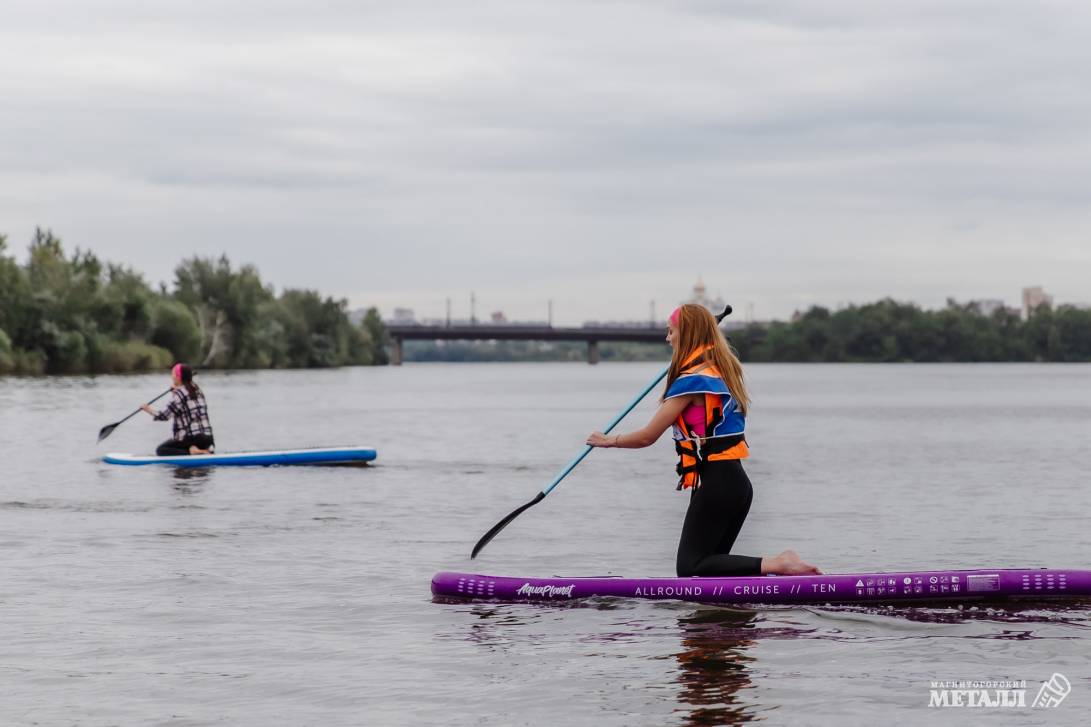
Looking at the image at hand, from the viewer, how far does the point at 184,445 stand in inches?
993

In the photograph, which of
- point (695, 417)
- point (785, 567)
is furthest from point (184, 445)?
point (695, 417)

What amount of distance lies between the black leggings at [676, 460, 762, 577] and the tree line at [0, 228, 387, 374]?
7912 centimetres

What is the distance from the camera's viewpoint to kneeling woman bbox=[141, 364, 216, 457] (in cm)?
2381

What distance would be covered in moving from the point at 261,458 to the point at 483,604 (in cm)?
1432

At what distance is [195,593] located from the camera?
12.4 meters

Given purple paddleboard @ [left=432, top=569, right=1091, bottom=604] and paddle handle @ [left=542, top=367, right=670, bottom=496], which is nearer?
paddle handle @ [left=542, top=367, right=670, bottom=496]

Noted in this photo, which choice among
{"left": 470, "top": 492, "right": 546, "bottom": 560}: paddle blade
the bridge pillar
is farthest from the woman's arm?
the bridge pillar

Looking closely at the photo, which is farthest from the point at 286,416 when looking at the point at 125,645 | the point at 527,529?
the point at 125,645

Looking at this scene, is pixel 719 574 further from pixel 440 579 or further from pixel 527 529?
pixel 527 529

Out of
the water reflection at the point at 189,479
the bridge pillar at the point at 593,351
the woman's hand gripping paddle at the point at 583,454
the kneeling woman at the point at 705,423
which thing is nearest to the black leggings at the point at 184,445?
the water reflection at the point at 189,479

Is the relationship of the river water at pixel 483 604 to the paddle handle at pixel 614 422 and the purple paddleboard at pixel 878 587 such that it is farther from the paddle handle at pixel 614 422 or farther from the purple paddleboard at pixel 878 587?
the paddle handle at pixel 614 422

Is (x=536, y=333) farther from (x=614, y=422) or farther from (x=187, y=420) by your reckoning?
(x=614, y=422)

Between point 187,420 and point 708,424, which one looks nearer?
point 708,424

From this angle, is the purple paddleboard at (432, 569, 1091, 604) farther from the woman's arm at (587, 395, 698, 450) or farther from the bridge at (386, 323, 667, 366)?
the bridge at (386, 323, 667, 366)
